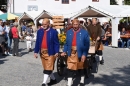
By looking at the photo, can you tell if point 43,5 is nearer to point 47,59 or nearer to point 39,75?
point 39,75

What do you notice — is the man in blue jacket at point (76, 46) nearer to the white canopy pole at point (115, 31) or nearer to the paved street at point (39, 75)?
the paved street at point (39, 75)

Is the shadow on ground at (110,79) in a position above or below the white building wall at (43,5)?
below

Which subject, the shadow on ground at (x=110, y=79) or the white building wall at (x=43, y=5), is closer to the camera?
the shadow on ground at (x=110, y=79)

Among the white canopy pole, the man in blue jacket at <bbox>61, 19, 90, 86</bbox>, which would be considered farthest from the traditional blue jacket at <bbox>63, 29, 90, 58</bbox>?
the white canopy pole

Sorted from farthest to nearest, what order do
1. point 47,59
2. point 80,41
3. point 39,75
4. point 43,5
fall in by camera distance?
point 43,5, point 39,75, point 47,59, point 80,41

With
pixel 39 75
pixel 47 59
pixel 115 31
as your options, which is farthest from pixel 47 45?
pixel 115 31

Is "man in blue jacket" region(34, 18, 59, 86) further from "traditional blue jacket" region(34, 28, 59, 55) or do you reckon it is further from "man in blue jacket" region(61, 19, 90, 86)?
"man in blue jacket" region(61, 19, 90, 86)

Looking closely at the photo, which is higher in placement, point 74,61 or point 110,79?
point 74,61

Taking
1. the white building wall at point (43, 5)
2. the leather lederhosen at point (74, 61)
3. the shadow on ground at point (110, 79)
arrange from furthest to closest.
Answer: the white building wall at point (43, 5)
the shadow on ground at point (110, 79)
the leather lederhosen at point (74, 61)

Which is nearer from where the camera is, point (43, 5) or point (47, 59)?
point (47, 59)

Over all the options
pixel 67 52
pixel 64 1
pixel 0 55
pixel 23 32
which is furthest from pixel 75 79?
pixel 64 1

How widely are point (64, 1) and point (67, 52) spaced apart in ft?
100

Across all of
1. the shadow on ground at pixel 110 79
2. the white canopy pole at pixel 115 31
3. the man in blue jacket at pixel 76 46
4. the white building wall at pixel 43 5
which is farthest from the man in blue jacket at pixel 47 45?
the white building wall at pixel 43 5

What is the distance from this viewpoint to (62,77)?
29.4 ft
